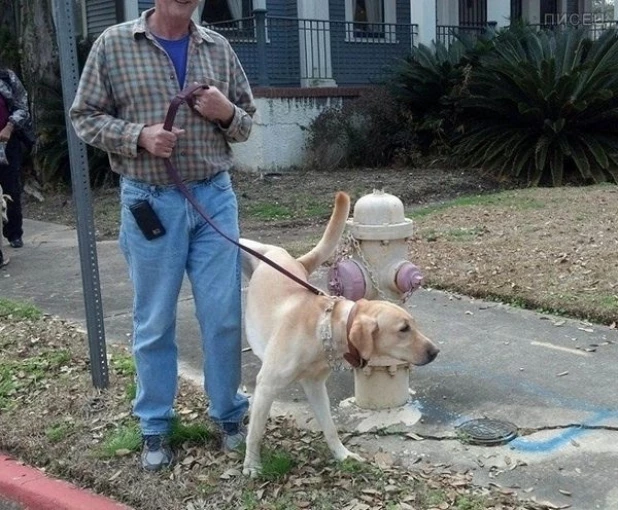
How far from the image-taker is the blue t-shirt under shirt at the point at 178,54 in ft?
11.7

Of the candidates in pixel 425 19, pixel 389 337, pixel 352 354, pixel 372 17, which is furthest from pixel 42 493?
pixel 372 17

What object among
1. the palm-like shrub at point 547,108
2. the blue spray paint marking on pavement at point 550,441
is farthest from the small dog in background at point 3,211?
the palm-like shrub at point 547,108

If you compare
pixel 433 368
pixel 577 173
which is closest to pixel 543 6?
pixel 577 173

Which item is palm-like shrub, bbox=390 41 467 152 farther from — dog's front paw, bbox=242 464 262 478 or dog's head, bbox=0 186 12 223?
dog's front paw, bbox=242 464 262 478

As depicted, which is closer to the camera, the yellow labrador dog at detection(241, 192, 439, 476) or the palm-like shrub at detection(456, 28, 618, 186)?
the yellow labrador dog at detection(241, 192, 439, 476)

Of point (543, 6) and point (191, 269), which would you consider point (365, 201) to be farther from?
point (543, 6)

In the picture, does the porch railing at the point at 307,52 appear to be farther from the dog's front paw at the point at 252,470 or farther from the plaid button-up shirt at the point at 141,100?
the dog's front paw at the point at 252,470

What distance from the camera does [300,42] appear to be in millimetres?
15930

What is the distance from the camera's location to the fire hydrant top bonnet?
164 inches

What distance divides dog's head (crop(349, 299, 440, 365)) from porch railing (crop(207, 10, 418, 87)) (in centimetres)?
1137

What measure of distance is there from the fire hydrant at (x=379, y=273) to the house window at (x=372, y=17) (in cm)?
1378

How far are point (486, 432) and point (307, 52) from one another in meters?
12.9

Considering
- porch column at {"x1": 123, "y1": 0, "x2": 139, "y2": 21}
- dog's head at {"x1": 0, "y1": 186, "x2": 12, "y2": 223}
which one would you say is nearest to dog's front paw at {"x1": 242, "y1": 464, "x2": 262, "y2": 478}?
dog's head at {"x1": 0, "y1": 186, "x2": 12, "y2": 223}

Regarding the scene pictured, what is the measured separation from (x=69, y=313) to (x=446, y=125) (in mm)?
8797
